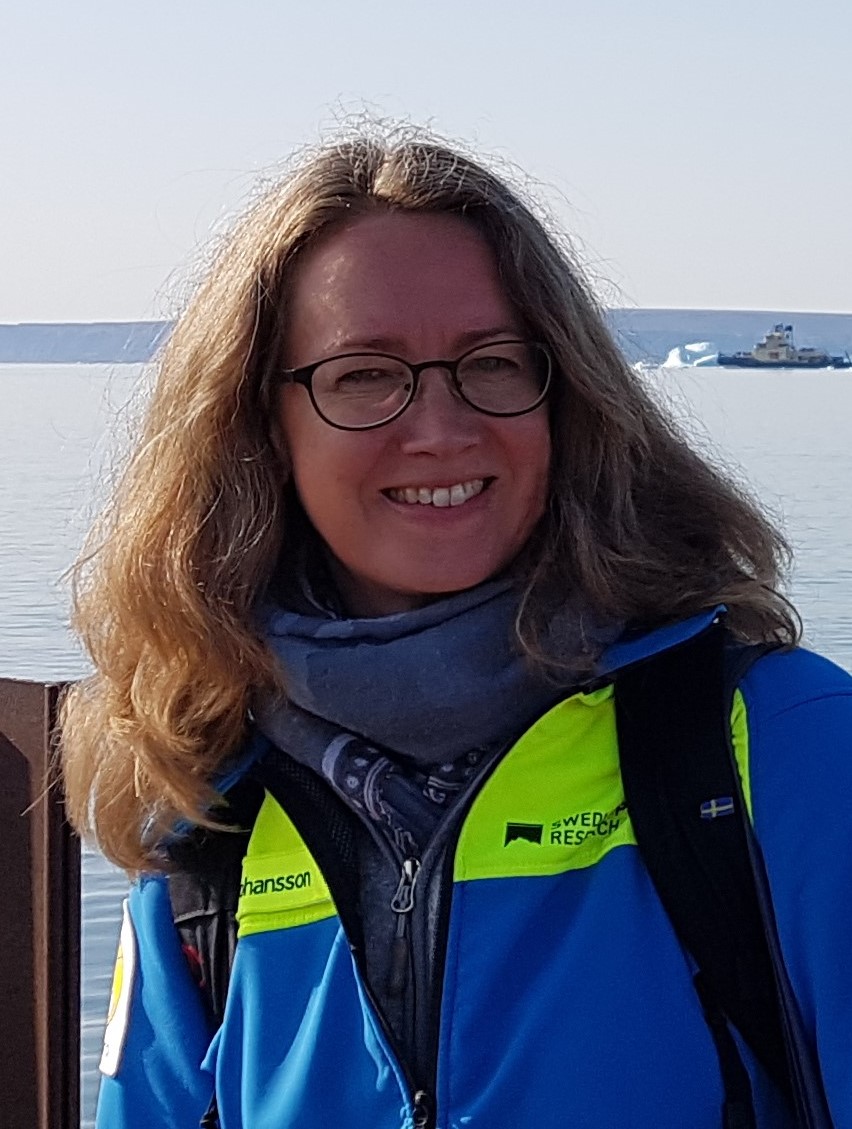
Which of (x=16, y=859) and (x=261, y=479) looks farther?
(x=16, y=859)

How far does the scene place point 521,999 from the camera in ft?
5.49

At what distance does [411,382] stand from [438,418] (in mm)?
50

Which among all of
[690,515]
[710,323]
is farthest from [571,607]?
[710,323]

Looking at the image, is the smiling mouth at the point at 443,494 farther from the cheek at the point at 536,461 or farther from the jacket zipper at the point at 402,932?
the jacket zipper at the point at 402,932

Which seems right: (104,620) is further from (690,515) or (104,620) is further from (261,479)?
(690,515)

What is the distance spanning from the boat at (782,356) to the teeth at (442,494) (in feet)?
125

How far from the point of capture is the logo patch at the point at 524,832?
172 centimetres

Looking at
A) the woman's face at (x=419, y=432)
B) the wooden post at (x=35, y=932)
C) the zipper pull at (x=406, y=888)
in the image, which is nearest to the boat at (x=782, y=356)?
the wooden post at (x=35, y=932)

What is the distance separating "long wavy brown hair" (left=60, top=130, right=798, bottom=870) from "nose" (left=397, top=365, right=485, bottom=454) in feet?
0.44

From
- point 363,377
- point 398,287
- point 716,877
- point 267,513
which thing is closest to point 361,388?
point 363,377

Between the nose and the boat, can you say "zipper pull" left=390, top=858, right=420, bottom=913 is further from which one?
the boat

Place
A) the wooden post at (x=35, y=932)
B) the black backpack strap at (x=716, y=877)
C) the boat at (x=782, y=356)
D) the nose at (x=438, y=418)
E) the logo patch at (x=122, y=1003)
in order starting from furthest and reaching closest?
the boat at (x=782, y=356)
the wooden post at (x=35, y=932)
the logo patch at (x=122, y=1003)
the nose at (x=438, y=418)
the black backpack strap at (x=716, y=877)

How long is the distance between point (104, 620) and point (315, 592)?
0.29 metres

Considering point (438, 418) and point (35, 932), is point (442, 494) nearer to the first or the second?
point (438, 418)
